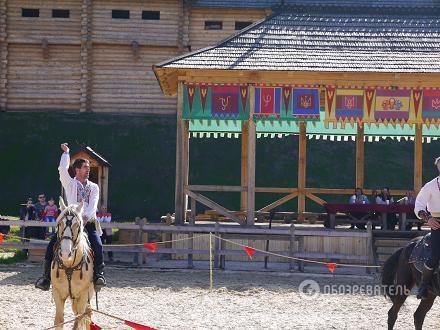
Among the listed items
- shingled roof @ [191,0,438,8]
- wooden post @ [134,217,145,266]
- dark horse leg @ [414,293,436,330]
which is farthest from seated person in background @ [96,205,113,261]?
shingled roof @ [191,0,438,8]

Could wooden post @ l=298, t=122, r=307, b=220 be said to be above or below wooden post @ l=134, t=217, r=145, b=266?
above

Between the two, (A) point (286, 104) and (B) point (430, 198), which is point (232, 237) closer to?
(A) point (286, 104)

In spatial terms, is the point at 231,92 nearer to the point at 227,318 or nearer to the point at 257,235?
the point at 257,235

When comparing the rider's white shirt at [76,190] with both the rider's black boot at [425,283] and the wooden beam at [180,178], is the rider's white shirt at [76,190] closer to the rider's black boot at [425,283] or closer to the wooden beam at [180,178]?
the rider's black boot at [425,283]

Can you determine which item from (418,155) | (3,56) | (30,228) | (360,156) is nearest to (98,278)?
(30,228)

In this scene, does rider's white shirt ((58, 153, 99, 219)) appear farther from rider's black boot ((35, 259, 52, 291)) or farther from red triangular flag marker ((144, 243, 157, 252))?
red triangular flag marker ((144, 243, 157, 252))

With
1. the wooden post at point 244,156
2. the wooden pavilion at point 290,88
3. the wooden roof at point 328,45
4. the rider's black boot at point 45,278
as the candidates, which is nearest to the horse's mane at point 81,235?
the rider's black boot at point 45,278

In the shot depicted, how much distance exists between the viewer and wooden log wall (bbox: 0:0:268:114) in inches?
1208

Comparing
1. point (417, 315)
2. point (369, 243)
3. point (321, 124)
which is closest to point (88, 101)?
point (321, 124)

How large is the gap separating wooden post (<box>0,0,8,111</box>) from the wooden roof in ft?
48.1

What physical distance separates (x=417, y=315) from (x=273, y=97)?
859 cm

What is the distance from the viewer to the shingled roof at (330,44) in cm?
1673

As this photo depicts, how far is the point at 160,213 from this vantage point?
88.4 feet

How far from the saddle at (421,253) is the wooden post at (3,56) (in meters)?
25.0
